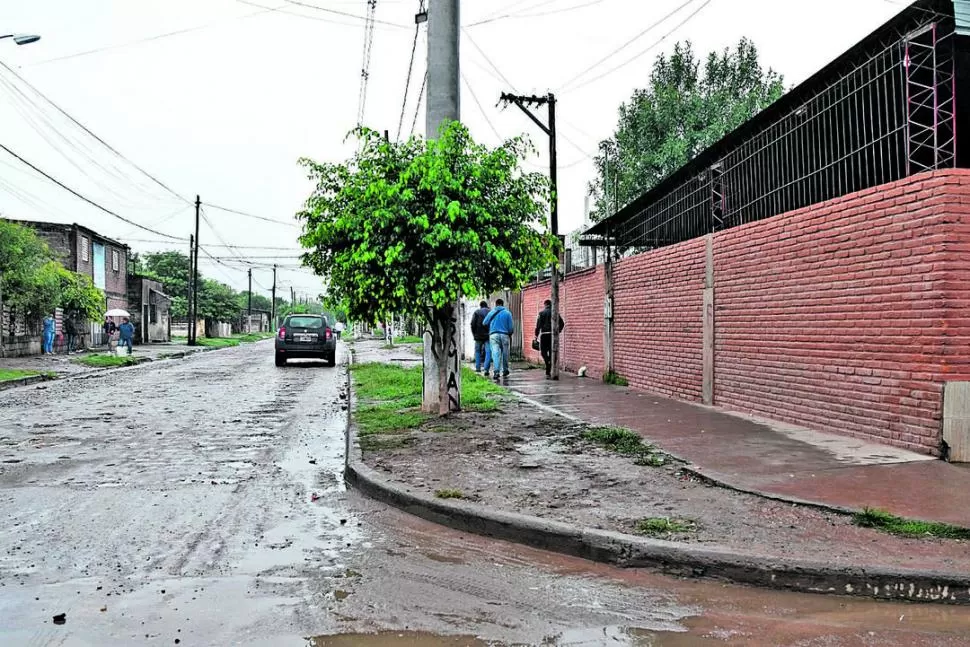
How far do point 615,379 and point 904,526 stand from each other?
35.1 feet

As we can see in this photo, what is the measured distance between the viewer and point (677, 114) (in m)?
35.0

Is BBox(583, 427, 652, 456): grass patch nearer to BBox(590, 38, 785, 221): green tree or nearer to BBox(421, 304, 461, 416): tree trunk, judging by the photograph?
BBox(421, 304, 461, 416): tree trunk

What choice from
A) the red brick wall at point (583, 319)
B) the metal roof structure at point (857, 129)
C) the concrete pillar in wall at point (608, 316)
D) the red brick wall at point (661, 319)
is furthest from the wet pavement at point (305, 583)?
the red brick wall at point (583, 319)

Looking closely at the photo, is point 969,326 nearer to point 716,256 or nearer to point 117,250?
point 716,256

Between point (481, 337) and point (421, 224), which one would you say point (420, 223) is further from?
point (481, 337)

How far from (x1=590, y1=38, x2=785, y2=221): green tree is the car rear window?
16.1 metres

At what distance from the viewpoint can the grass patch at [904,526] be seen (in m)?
4.33

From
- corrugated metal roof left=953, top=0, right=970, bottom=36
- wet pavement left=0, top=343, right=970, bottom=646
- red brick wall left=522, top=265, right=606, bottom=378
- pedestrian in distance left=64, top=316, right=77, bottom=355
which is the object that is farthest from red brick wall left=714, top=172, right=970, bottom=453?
pedestrian in distance left=64, top=316, right=77, bottom=355

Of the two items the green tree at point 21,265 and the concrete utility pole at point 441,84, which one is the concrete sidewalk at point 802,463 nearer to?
the concrete utility pole at point 441,84

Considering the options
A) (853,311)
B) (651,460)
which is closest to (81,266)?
(651,460)

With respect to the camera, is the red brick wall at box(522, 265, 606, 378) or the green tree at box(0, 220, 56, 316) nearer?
the red brick wall at box(522, 265, 606, 378)

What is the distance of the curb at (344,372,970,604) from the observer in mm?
3777

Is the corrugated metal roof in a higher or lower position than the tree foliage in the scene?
higher

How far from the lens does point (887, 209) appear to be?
23.4ft
